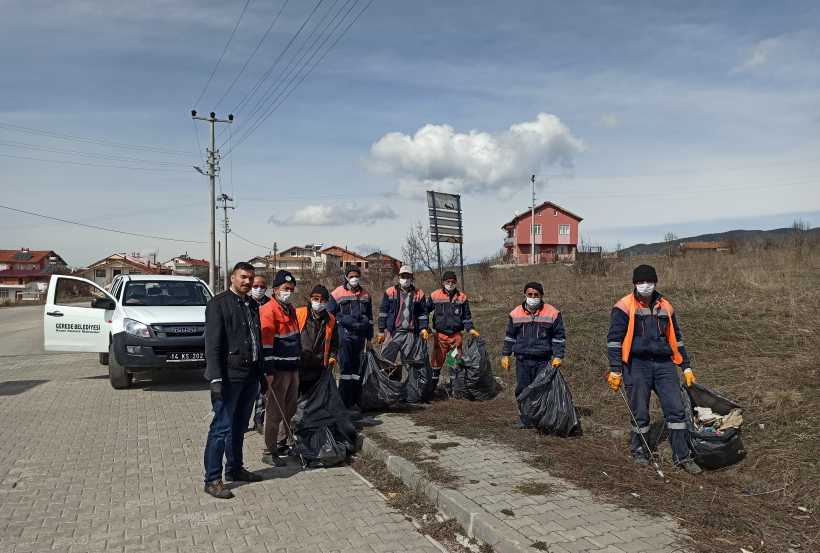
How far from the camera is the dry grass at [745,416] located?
14.1 ft

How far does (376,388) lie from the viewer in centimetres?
774

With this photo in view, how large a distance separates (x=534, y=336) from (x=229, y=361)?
3292 mm

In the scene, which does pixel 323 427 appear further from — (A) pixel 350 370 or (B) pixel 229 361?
(A) pixel 350 370

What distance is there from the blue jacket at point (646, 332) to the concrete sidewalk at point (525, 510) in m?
1.31

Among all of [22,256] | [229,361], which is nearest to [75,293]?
[229,361]

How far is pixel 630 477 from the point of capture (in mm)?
5098

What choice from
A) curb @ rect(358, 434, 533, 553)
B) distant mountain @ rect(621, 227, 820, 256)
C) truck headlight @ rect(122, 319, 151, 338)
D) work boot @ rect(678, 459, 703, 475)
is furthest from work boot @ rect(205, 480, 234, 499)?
distant mountain @ rect(621, 227, 820, 256)

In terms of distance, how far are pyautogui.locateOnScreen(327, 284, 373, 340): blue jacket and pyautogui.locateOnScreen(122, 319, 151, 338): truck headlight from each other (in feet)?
12.2

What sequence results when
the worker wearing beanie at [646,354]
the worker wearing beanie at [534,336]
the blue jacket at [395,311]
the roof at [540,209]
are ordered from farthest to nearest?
the roof at [540,209]
the blue jacket at [395,311]
the worker wearing beanie at [534,336]
the worker wearing beanie at [646,354]

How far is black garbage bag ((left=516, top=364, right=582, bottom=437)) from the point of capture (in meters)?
6.34

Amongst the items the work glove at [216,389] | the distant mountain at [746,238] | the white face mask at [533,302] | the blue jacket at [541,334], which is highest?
the distant mountain at [746,238]

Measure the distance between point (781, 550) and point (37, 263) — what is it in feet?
365

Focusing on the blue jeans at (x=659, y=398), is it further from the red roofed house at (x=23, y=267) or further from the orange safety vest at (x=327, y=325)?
the red roofed house at (x=23, y=267)

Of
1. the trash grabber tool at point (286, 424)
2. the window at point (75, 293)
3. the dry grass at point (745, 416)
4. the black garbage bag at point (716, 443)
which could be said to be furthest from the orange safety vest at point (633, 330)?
the window at point (75, 293)
